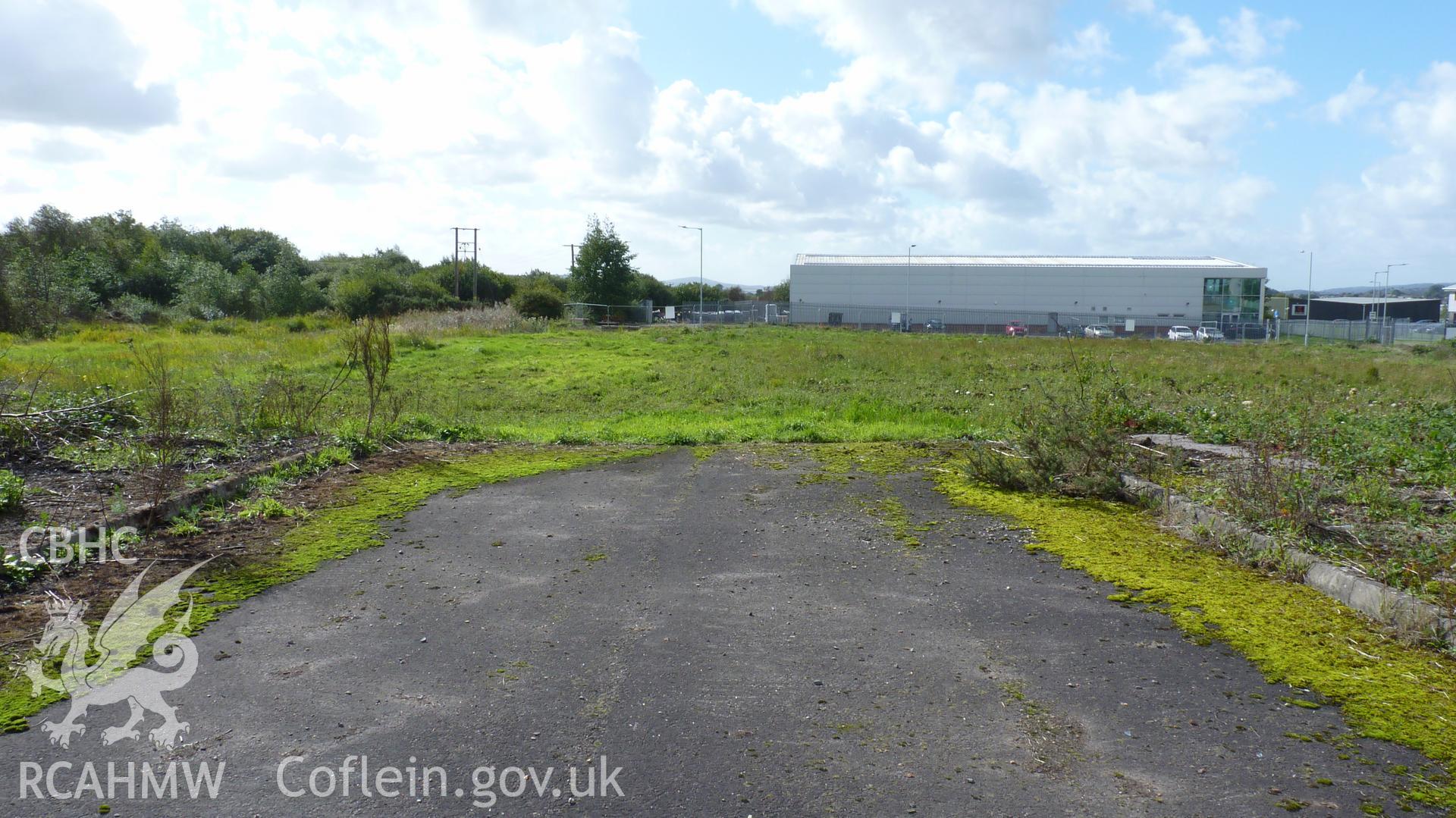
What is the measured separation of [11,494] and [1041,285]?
7292cm

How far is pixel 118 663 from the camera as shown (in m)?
4.21

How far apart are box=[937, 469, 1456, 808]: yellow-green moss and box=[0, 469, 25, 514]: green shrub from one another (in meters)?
7.64

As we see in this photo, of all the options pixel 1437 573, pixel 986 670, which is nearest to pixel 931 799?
pixel 986 670

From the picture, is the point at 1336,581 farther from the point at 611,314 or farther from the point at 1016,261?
the point at 1016,261

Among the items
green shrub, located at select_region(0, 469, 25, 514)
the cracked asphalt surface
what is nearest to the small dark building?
the cracked asphalt surface

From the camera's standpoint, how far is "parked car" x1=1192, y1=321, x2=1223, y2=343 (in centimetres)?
Result: 4891

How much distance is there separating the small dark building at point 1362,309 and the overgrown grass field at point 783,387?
84.1 m

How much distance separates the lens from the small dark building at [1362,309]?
97.6m

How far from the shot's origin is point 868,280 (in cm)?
7538

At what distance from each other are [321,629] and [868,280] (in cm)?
7302

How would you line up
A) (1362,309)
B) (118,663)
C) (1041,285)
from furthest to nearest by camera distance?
(1362,309), (1041,285), (118,663)

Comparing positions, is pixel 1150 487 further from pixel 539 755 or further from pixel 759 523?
pixel 539 755

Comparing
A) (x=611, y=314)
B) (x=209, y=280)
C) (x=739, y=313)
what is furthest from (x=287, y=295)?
(x=739, y=313)

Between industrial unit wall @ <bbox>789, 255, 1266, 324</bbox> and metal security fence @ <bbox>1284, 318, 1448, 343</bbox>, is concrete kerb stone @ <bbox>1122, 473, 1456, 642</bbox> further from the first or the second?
industrial unit wall @ <bbox>789, 255, 1266, 324</bbox>
